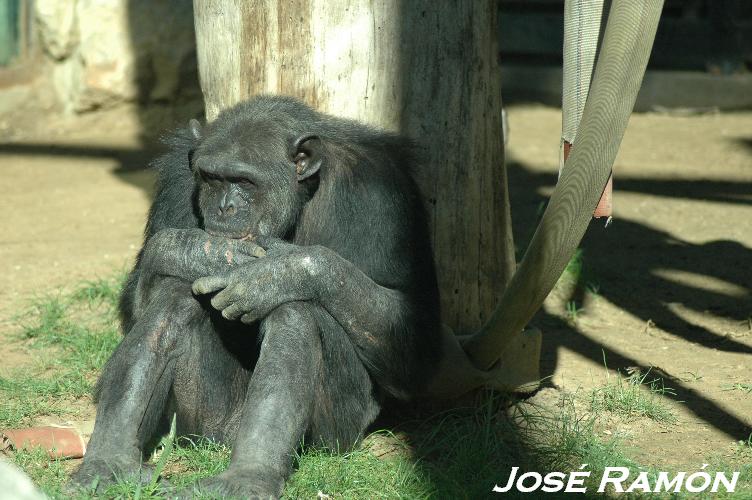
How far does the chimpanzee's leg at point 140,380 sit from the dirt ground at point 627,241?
2.03 metres

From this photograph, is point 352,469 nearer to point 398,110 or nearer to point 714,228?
point 398,110

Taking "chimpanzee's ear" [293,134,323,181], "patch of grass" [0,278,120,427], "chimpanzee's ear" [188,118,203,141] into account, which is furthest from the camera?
"patch of grass" [0,278,120,427]

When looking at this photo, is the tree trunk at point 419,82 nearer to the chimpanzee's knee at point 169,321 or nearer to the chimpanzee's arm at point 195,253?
the chimpanzee's arm at point 195,253

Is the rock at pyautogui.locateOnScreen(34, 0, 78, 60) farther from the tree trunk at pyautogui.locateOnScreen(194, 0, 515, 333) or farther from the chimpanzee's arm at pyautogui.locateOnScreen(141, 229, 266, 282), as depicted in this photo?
the chimpanzee's arm at pyautogui.locateOnScreen(141, 229, 266, 282)

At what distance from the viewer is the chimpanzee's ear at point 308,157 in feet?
16.6

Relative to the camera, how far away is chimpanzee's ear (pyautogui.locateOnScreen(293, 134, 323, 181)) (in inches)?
199

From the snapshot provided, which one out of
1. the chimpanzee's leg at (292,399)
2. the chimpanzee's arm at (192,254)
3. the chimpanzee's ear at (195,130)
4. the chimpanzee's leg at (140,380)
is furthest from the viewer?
the chimpanzee's ear at (195,130)

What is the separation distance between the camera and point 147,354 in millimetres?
4785

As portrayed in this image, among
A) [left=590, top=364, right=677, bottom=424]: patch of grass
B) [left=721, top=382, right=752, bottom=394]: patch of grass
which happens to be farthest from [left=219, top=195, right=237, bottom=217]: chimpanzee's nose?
[left=721, top=382, right=752, bottom=394]: patch of grass

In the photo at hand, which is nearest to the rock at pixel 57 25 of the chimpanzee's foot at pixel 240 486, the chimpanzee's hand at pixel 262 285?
the chimpanzee's hand at pixel 262 285

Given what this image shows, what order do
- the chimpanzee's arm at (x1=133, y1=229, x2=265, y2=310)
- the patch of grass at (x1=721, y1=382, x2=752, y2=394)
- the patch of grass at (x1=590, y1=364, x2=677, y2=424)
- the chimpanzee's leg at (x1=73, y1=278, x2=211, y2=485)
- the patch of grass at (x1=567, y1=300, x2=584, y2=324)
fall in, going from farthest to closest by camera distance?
the patch of grass at (x1=567, y1=300, x2=584, y2=324) < the patch of grass at (x1=721, y1=382, x2=752, y2=394) < the patch of grass at (x1=590, y1=364, x2=677, y2=424) < the chimpanzee's arm at (x1=133, y1=229, x2=265, y2=310) < the chimpanzee's leg at (x1=73, y1=278, x2=211, y2=485)

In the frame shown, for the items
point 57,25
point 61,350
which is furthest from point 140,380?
point 57,25

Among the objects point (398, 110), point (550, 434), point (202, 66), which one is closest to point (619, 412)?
point (550, 434)

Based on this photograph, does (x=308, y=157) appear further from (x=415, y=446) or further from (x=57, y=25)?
(x=57, y=25)
